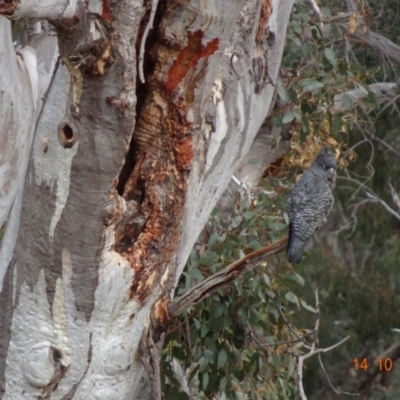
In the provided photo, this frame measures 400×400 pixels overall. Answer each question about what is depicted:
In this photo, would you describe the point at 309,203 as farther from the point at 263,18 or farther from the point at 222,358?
the point at 263,18

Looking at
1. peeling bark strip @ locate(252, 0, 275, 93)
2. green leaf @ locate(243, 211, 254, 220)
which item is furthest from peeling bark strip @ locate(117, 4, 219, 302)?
green leaf @ locate(243, 211, 254, 220)

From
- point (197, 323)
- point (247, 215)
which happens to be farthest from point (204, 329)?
point (247, 215)

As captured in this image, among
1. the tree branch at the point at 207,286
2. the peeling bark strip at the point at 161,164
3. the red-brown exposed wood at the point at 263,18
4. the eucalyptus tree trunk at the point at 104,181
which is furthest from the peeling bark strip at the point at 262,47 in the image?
the tree branch at the point at 207,286

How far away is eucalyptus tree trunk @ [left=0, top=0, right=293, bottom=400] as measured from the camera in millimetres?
2166

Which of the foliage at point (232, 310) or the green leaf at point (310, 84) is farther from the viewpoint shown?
the green leaf at point (310, 84)

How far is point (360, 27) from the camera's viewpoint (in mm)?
5641

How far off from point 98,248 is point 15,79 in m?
0.65

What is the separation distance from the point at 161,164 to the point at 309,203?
125 centimetres

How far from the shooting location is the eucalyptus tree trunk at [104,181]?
7.11ft

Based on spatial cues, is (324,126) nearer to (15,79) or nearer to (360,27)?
(360,27)

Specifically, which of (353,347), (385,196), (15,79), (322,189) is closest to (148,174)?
Answer: (15,79)

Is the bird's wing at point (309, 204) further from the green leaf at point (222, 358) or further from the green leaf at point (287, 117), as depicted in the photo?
the green leaf at point (222, 358)

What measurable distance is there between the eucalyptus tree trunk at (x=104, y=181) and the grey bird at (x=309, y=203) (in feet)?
2.24

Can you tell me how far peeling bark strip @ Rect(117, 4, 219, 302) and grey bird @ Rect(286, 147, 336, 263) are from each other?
2.66ft
